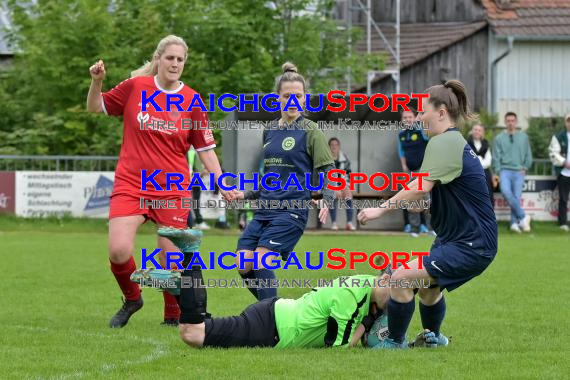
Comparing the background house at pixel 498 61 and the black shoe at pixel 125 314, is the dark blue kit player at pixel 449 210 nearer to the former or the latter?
the black shoe at pixel 125 314

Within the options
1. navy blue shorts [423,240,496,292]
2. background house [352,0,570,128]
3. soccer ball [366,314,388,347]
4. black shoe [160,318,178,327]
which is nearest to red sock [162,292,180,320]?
black shoe [160,318,178,327]

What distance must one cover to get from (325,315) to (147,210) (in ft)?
6.41

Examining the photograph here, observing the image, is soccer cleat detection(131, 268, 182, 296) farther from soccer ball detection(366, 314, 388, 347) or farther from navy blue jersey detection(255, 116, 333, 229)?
navy blue jersey detection(255, 116, 333, 229)

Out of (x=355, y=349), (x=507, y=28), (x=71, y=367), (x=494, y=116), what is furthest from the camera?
(x=507, y=28)

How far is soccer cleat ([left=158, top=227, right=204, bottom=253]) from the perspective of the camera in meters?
7.67

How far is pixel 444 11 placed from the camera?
118ft

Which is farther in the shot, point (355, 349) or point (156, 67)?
point (156, 67)

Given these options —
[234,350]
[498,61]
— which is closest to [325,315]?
[234,350]

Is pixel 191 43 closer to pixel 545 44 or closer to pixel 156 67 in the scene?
pixel 545 44

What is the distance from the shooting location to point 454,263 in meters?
7.68

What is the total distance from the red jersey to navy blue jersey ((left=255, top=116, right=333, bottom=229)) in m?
0.65

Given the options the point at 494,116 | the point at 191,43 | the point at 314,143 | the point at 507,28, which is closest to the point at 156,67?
the point at 314,143

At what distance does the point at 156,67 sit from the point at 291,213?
1.65 meters

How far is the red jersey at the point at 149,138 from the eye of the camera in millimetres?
9148
